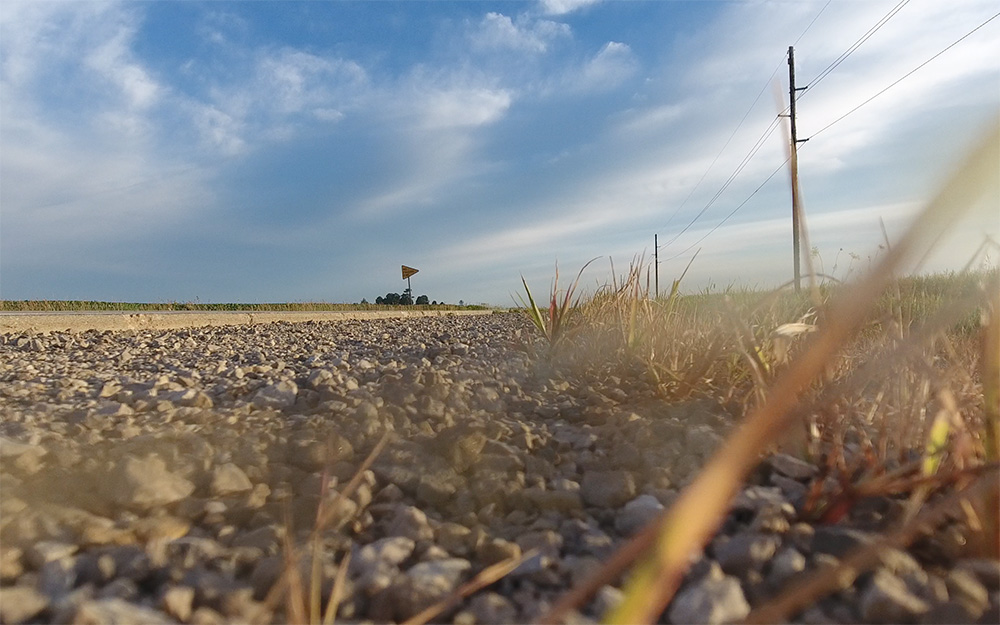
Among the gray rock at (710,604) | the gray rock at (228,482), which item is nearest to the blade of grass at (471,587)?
the gray rock at (710,604)

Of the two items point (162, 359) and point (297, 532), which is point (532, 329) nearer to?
point (162, 359)

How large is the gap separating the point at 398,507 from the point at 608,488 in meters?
0.44

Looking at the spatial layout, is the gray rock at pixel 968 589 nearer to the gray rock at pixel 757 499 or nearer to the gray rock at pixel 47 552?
the gray rock at pixel 757 499

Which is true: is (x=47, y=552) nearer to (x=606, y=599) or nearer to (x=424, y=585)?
(x=424, y=585)

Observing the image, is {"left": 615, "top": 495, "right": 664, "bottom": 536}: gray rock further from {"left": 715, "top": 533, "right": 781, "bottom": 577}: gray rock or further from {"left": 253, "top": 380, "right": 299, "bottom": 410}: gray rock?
{"left": 253, "top": 380, "right": 299, "bottom": 410}: gray rock

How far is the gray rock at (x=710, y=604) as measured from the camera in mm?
861

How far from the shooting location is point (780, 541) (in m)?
1.06

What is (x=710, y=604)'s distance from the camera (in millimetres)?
871

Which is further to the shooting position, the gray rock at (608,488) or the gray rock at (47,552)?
the gray rock at (608,488)

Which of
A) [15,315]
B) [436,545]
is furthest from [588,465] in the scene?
[15,315]

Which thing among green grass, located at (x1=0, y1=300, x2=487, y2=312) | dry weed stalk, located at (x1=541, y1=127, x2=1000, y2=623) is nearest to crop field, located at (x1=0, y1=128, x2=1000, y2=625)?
dry weed stalk, located at (x1=541, y1=127, x2=1000, y2=623)

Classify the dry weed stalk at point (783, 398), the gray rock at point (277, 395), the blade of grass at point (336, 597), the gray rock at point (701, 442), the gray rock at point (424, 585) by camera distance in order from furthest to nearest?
the gray rock at point (277, 395)
the gray rock at point (701, 442)
the gray rock at point (424, 585)
the blade of grass at point (336, 597)
the dry weed stalk at point (783, 398)

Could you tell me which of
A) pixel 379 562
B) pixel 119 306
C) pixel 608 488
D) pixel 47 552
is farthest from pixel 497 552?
pixel 119 306

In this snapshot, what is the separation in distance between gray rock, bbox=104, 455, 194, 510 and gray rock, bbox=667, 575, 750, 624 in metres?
1.01
